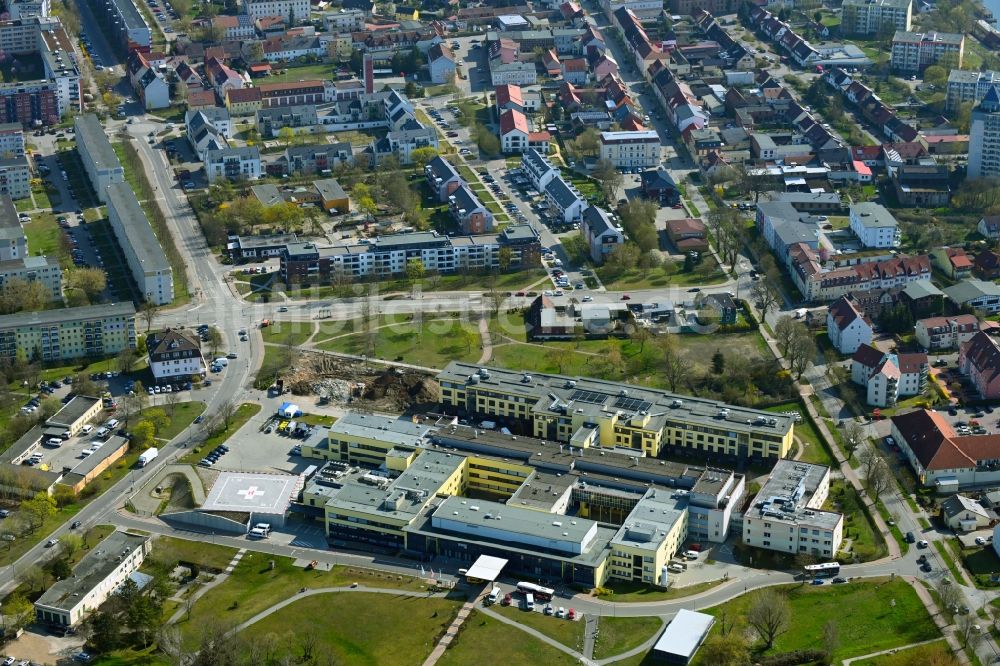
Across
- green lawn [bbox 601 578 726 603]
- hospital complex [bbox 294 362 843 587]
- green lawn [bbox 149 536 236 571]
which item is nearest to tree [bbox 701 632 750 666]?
green lawn [bbox 601 578 726 603]

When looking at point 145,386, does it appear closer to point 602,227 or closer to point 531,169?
point 602,227

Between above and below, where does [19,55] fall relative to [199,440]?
above

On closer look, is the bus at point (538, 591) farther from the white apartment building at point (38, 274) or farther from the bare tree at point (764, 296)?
the white apartment building at point (38, 274)

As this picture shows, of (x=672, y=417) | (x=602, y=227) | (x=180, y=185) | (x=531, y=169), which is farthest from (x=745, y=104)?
(x=672, y=417)

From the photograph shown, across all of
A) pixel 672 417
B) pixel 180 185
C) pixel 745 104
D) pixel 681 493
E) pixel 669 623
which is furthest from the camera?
pixel 745 104

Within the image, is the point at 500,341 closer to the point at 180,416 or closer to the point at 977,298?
the point at 180,416
